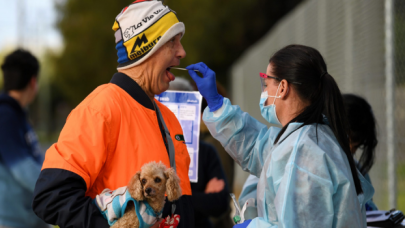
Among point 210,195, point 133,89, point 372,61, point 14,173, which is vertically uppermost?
point 133,89

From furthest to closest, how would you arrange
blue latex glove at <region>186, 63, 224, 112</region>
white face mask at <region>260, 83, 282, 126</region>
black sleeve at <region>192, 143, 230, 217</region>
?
black sleeve at <region>192, 143, 230, 217</region> < blue latex glove at <region>186, 63, 224, 112</region> < white face mask at <region>260, 83, 282, 126</region>

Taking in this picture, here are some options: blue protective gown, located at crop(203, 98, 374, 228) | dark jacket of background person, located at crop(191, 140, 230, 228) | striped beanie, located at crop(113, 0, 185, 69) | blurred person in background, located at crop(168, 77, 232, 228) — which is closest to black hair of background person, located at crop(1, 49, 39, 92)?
blurred person in background, located at crop(168, 77, 232, 228)

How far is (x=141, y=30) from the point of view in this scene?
2.17 meters

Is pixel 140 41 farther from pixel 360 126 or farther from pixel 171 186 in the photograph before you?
pixel 360 126

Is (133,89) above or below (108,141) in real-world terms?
above

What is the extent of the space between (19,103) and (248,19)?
940 inches

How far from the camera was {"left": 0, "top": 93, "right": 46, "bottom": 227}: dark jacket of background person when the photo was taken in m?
3.45

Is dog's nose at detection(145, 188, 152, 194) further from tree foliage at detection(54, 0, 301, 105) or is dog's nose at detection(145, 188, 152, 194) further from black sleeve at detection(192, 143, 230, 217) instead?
tree foliage at detection(54, 0, 301, 105)

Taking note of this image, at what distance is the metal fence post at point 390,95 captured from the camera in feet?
14.1

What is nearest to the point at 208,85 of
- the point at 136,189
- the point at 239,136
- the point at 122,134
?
the point at 239,136

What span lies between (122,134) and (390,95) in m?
3.35

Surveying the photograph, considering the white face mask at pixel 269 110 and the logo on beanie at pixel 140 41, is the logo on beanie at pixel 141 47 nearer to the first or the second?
the logo on beanie at pixel 140 41

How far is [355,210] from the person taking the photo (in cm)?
199

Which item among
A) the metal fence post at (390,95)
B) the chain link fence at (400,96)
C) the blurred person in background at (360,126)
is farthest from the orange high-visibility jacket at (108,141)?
the chain link fence at (400,96)
